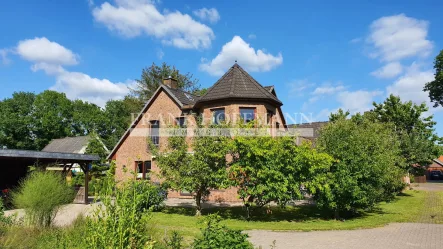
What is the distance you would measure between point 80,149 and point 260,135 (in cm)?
3392

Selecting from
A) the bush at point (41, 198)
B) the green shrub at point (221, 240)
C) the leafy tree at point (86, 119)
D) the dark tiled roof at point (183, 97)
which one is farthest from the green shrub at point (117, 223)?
the leafy tree at point (86, 119)

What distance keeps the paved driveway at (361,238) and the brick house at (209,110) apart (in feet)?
22.7

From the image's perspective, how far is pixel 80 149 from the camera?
1609 inches

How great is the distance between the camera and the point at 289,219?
13.9m

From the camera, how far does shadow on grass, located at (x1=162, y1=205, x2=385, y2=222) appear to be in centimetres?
1413

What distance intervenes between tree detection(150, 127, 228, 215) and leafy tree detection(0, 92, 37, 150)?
4609 centimetres

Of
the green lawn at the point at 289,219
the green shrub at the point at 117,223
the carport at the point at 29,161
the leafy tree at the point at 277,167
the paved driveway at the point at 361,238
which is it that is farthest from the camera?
the carport at the point at 29,161

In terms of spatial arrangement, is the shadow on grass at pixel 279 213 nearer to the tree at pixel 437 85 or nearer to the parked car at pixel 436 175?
the tree at pixel 437 85

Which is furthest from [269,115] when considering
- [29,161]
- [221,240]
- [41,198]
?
[29,161]

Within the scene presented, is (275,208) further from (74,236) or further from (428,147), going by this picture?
(428,147)

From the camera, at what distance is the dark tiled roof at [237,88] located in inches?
768

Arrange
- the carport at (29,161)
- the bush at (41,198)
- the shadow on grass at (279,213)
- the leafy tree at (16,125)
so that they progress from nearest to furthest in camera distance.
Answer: the bush at (41,198) < the shadow on grass at (279,213) < the carport at (29,161) < the leafy tree at (16,125)

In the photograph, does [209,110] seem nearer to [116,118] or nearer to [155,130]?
[155,130]

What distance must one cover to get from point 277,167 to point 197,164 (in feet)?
11.4
